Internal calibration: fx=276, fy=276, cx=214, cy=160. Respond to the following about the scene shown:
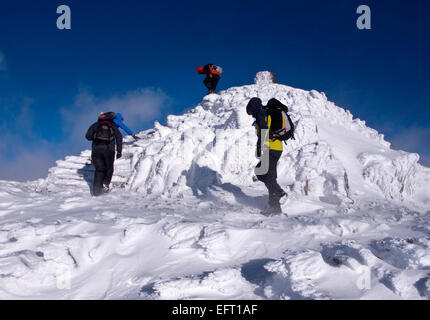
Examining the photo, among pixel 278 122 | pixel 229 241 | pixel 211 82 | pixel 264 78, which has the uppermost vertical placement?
pixel 264 78

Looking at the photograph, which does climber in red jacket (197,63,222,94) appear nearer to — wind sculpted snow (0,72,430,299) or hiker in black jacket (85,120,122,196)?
wind sculpted snow (0,72,430,299)

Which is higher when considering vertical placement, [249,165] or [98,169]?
[249,165]

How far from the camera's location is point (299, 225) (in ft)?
13.7

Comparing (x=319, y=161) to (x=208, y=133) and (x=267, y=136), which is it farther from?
(x=208, y=133)

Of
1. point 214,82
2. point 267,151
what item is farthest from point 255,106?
point 214,82

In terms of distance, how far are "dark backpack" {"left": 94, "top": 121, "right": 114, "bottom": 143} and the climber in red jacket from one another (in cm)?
1051

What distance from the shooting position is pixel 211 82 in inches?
671

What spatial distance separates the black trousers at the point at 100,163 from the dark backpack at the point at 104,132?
0.23 m

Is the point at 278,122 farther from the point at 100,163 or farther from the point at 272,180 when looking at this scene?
the point at 100,163

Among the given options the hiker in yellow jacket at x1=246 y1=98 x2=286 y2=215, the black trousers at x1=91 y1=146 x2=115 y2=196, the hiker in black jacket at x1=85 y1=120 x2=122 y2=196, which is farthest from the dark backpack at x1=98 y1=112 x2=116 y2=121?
the hiker in yellow jacket at x1=246 y1=98 x2=286 y2=215

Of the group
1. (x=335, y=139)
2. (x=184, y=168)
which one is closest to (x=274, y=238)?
(x=184, y=168)

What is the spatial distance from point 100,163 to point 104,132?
86 centimetres

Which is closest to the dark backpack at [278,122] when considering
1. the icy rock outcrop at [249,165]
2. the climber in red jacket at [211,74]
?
the icy rock outcrop at [249,165]

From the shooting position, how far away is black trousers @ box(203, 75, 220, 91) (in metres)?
17.0
